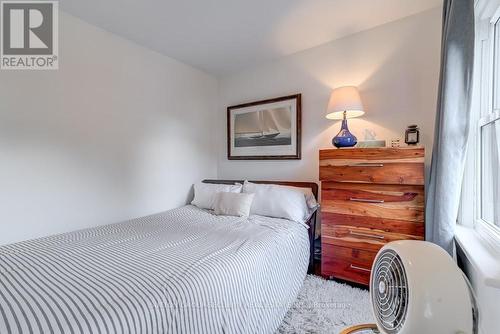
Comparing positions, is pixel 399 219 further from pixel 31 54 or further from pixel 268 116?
pixel 31 54

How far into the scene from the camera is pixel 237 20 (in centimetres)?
209

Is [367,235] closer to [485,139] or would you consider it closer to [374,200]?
[374,200]

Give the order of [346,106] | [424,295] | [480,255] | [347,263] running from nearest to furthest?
[424,295], [480,255], [347,263], [346,106]

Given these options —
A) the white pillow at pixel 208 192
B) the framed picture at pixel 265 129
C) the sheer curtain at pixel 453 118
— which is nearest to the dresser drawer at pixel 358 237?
the sheer curtain at pixel 453 118

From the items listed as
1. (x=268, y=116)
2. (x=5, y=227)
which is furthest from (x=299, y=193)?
(x=5, y=227)

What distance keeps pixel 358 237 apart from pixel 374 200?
33 cm

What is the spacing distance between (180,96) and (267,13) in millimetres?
1421

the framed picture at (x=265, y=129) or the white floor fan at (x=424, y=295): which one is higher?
the framed picture at (x=265, y=129)

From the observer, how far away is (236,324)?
4.00ft

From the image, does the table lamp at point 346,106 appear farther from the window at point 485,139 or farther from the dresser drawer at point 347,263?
the dresser drawer at point 347,263

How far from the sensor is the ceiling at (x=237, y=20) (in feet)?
6.19

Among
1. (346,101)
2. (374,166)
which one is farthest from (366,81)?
(374,166)

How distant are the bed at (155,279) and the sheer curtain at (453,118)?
39.8 inches

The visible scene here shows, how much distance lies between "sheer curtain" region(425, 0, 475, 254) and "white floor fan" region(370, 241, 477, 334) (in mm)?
778
